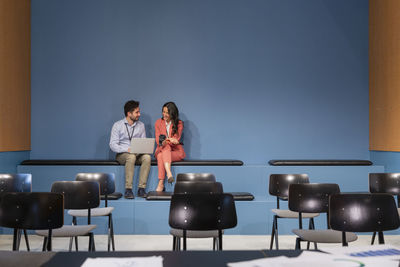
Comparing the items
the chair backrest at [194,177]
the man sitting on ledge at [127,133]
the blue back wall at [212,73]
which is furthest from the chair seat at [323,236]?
the blue back wall at [212,73]

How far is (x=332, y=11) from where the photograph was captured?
255 inches

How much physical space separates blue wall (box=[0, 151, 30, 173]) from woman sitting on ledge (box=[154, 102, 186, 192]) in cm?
202

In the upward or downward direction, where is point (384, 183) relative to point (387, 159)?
downward

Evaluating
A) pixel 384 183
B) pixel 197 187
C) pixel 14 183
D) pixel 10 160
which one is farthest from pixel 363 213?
pixel 10 160

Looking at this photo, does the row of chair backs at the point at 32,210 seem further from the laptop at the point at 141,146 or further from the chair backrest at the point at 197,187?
the laptop at the point at 141,146

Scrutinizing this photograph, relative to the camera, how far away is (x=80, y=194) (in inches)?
137

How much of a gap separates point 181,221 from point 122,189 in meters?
3.04

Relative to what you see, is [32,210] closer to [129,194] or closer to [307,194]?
[307,194]

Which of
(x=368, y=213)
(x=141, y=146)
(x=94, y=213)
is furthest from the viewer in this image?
(x=141, y=146)

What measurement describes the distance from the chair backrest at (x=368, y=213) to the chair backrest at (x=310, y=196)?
832 millimetres

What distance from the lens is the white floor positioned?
170 inches

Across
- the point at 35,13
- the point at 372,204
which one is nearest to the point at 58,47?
the point at 35,13

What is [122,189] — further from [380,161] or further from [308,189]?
[380,161]

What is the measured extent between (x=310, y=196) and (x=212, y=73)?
11.3ft
